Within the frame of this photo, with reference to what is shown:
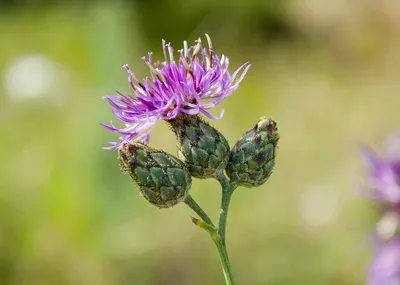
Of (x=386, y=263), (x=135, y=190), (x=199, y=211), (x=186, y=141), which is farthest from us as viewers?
(x=135, y=190)

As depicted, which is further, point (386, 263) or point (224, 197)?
point (386, 263)

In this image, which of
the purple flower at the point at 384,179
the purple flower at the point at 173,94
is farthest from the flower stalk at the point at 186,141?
the purple flower at the point at 384,179

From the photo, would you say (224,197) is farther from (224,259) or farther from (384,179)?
(384,179)

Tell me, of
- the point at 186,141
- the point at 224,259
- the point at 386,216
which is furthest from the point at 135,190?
the point at 224,259

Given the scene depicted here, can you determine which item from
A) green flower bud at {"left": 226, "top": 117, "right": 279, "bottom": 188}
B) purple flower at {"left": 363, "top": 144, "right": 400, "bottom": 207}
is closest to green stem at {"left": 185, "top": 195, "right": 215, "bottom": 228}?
green flower bud at {"left": 226, "top": 117, "right": 279, "bottom": 188}

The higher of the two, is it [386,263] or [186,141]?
[186,141]

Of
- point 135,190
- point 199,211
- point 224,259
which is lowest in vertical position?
point 224,259

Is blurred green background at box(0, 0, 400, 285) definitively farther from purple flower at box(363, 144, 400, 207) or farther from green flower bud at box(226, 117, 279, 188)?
green flower bud at box(226, 117, 279, 188)

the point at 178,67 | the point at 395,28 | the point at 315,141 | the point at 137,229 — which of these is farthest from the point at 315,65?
the point at 178,67
